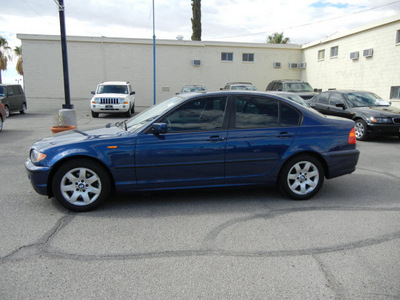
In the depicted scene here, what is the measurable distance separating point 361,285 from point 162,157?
105 inches

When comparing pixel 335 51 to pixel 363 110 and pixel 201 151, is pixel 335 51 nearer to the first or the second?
pixel 363 110

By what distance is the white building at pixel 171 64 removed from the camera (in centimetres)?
2283

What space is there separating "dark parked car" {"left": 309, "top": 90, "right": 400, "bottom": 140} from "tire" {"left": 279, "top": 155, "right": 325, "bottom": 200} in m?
5.94

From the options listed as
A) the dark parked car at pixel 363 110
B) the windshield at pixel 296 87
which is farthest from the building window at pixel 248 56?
the dark parked car at pixel 363 110

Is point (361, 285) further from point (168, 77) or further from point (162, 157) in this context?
point (168, 77)

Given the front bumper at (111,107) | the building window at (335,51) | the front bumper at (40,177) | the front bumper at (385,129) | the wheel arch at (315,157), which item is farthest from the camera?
the building window at (335,51)

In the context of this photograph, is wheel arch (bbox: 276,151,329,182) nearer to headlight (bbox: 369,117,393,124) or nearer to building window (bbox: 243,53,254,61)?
headlight (bbox: 369,117,393,124)

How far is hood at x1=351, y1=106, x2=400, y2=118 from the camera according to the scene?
9.63 meters

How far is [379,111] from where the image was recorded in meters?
9.87

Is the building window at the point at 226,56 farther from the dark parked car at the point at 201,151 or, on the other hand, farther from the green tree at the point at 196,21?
the dark parked car at the point at 201,151

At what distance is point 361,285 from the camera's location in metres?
2.75

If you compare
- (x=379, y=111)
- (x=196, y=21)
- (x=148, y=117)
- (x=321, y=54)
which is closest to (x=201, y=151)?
(x=148, y=117)

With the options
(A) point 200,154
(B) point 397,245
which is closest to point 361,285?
(B) point 397,245

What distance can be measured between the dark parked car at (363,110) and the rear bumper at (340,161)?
5454 millimetres
